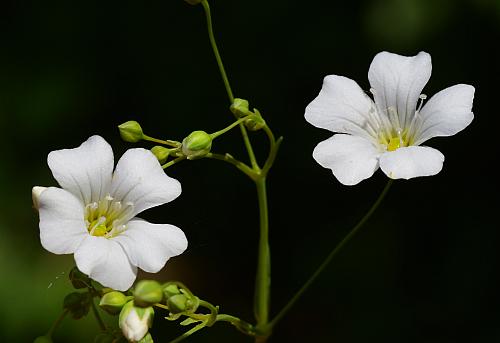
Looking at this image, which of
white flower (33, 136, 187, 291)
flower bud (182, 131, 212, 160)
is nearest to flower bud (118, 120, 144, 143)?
white flower (33, 136, 187, 291)

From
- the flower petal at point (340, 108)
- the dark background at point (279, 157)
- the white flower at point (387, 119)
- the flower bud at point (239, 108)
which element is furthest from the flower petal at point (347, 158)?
the dark background at point (279, 157)

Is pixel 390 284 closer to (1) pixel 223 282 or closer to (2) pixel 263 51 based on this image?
(1) pixel 223 282

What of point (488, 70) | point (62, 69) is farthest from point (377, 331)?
point (62, 69)

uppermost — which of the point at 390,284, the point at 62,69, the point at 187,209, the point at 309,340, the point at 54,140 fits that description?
the point at 62,69

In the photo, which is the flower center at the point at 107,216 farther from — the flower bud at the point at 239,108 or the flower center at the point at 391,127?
the flower center at the point at 391,127

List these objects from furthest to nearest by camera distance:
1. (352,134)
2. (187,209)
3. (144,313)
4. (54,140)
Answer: (187,209) → (54,140) → (352,134) → (144,313)
